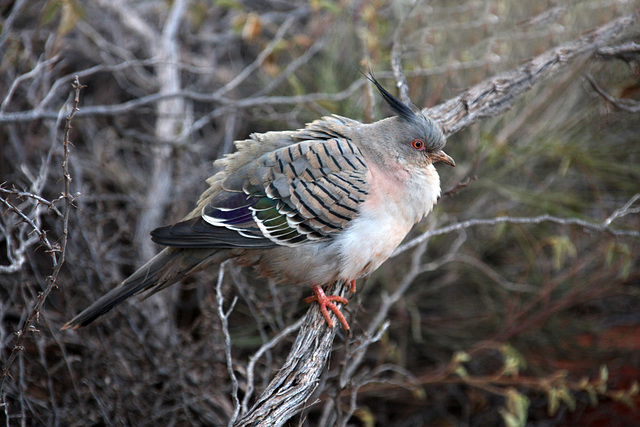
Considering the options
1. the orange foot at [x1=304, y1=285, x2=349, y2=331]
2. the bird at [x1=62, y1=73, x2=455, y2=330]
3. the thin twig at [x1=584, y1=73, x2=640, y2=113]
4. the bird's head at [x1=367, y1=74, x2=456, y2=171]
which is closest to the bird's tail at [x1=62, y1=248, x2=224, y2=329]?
the bird at [x1=62, y1=73, x2=455, y2=330]

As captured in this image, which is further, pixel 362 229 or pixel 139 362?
pixel 139 362

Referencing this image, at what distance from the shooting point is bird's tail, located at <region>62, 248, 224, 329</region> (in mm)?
2615

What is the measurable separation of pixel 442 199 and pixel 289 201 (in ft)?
7.04

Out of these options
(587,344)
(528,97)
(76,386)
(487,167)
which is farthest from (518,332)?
(76,386)

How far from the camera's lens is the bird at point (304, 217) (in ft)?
8.84

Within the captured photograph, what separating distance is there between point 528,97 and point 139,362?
3.95m

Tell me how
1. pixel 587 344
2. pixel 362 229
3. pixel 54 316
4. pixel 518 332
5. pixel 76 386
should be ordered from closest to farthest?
pixel 362 229 < pixel 76 386 < pixel 54 316 < pixel 518 332 < pixel 587 344

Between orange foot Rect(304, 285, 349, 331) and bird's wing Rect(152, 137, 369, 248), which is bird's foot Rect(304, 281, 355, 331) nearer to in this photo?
orange foot Rect(304, 285, 349, 331)

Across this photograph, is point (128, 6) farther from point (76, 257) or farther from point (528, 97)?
point (528, 97)

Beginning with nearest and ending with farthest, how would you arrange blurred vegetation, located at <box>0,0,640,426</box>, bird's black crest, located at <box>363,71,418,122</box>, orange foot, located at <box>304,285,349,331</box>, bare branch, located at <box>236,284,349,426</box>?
bare branch, located at <box>236,284,349,426</box> < orange foot, located at <box>304,285,349,331</box> < bird's black crest, located at <box>363,71,418,122</box> < blurred vegetation, located at <box>0,0,640,426</box>

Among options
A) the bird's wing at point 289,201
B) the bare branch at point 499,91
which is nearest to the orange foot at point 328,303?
the bird's wing at point 289,201

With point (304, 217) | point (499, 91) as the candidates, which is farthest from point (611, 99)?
point (304, 217)

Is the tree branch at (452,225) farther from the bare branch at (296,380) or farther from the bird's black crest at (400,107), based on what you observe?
the bird's black crest at (400,107)

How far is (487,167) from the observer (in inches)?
185
